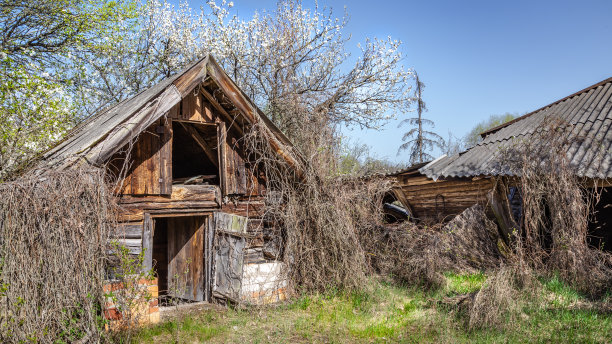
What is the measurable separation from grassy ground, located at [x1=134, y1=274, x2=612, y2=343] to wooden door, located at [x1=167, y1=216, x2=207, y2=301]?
911mm

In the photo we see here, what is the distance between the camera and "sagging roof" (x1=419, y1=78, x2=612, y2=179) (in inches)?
328

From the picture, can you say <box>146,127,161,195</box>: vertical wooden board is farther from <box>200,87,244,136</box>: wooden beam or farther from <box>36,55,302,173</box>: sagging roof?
<box>200,87,244,136</box>: wooden beam

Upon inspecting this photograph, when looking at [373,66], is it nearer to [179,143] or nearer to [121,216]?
[179,143]

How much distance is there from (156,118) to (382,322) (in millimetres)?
4581

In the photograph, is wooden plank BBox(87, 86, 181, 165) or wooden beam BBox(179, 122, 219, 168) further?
wooden beam BBox(179, 122, 219, 168)

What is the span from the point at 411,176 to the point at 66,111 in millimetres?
8782

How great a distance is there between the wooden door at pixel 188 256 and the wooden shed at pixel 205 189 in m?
0.02

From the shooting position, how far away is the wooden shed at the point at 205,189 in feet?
20.6

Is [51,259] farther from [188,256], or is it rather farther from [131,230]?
[188,256]

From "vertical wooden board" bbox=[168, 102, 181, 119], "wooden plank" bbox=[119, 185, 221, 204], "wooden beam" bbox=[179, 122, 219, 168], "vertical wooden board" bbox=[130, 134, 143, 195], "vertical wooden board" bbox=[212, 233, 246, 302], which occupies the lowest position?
"vertical wooden board" bbox=[212, 233, 246, 302]

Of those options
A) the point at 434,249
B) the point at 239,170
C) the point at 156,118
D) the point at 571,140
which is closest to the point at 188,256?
the point at 239,170

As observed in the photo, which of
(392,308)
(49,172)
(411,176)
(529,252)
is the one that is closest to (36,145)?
(49,172)

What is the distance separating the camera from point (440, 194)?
11.0 meters

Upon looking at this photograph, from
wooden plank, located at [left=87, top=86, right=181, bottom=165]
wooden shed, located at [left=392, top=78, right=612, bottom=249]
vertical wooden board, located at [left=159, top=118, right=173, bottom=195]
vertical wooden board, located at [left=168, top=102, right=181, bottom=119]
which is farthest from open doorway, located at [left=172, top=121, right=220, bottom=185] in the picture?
wooden shed, located at [left=392, top=78, right=612, bottom=249]
